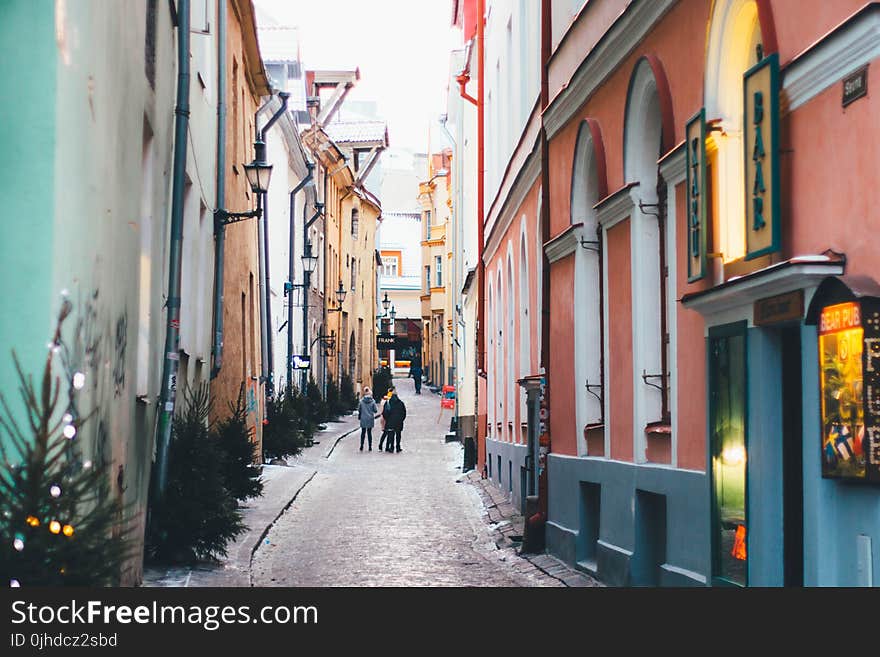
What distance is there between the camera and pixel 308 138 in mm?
46688

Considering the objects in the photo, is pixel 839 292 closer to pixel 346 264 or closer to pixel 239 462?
pixel 239 462

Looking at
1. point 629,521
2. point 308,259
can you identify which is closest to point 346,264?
point 308,259

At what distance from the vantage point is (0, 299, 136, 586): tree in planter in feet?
20.7

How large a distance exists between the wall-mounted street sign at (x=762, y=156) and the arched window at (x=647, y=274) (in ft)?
10.7

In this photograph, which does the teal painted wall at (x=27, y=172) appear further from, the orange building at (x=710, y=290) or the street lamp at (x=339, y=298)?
the street lamp at (x=339, y=298)

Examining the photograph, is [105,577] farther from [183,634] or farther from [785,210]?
[785,210]

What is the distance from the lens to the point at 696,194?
378 inches

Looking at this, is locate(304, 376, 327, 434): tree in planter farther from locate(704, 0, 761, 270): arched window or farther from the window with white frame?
the window with white frame

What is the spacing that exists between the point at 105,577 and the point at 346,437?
34785mm

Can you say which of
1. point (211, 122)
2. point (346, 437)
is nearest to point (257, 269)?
point (211, 122)

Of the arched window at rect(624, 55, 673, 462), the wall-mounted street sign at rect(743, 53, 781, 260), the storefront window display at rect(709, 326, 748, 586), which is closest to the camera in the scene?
the wall-mounted street sign at rect(743, 53, 781, 260)

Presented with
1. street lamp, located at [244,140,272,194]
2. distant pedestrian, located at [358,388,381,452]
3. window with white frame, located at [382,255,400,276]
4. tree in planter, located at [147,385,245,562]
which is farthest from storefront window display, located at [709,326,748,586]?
window with white frame, located at [382,255,400,276]

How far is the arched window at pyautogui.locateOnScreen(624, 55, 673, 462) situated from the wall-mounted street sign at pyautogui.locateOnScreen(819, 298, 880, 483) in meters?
4.52

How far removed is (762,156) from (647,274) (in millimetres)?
3782
